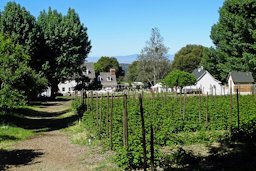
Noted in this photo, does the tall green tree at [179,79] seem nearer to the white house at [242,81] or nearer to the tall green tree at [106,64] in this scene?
the white house at [242,81]

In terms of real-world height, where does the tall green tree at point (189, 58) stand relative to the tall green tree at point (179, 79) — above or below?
above

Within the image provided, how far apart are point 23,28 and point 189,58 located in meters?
69.8

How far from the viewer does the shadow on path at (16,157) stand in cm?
1457

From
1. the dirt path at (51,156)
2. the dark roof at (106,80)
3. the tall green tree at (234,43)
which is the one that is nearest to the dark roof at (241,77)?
the tall green tree at (234,43)

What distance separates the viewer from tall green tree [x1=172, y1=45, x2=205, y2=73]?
11619cm

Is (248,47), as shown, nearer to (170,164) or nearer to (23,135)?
(23,135)

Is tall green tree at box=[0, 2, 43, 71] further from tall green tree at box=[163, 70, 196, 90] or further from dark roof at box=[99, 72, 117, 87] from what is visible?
dark roof at box=[99, 72, 117, 87]

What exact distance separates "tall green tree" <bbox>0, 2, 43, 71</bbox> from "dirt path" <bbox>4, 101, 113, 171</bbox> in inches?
1397

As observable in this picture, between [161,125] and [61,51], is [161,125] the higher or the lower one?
the lower one

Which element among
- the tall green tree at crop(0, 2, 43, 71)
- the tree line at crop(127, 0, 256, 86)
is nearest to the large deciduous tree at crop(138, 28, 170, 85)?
the tree line at crop(127, 0, 256, 86)

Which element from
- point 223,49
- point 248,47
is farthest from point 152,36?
point 248,47

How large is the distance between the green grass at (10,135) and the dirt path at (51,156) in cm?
58

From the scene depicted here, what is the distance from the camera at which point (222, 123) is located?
65.0 feet

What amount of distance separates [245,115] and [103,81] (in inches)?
3829
